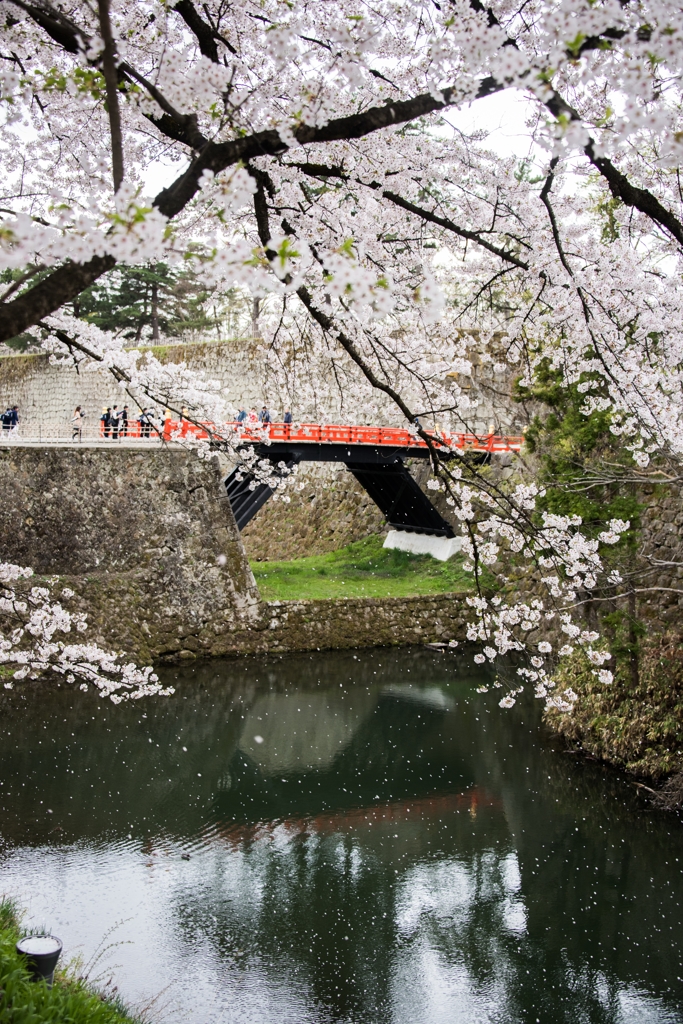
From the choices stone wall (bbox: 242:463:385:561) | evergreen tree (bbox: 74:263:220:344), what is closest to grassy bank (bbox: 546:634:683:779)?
stone wall (bbox: 242:463:385:561)

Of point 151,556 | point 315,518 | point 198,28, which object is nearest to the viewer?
point 198,28

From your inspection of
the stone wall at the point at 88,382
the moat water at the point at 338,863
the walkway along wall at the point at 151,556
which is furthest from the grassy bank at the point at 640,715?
the stone wall at the point at 88,382

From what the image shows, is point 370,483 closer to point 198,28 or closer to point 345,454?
point 345,454

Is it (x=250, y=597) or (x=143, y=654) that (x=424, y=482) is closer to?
(x=250, y=597)

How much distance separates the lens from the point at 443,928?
551 cm

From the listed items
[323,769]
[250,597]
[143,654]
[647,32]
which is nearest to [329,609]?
[250,597]

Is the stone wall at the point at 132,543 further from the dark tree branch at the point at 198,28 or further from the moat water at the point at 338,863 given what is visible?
the dark tree branch at the point at 198,28

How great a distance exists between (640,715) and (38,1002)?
19.6ft

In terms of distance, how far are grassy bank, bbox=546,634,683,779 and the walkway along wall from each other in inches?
199

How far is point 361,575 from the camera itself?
15.0m

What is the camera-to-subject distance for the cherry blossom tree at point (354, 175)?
1.97 metres

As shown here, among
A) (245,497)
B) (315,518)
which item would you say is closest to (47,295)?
(245,497)

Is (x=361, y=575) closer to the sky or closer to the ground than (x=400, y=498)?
closer to the ground

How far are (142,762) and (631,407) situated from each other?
6.26 m
